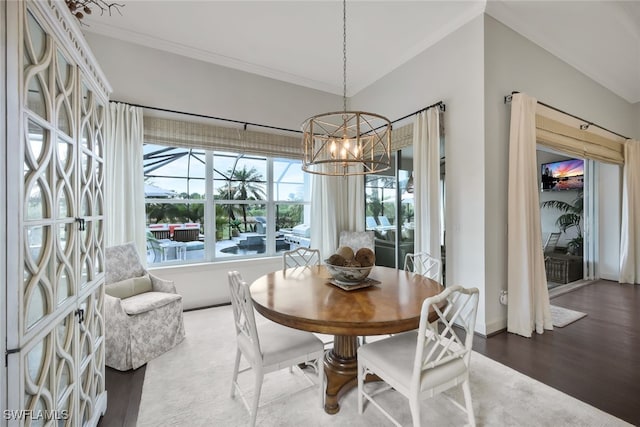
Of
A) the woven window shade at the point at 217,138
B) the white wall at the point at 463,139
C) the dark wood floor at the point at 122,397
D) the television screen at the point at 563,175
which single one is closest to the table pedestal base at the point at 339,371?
the dark wood floor at the point at 122,397

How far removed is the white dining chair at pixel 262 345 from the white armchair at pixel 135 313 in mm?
969

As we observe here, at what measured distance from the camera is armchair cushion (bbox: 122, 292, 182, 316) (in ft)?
7.33

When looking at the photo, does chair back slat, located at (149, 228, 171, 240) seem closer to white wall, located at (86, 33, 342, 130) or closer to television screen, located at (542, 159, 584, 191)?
white wall, located at (86, 33, 342, 130)

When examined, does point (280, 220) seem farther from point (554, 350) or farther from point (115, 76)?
point (554, 350)

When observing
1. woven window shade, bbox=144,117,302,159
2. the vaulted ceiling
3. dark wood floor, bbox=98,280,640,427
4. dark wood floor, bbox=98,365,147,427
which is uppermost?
the vaulted ceiling

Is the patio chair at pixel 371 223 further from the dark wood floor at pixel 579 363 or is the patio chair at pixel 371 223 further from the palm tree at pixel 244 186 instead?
the dark wood floor at pixel 579 363

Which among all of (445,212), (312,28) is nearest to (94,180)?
(312,28)

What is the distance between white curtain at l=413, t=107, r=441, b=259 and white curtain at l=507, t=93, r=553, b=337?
697 millimetres

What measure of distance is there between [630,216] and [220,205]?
6.45 metres

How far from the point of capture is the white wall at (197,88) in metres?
3.06

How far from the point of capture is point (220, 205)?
12.5 ft

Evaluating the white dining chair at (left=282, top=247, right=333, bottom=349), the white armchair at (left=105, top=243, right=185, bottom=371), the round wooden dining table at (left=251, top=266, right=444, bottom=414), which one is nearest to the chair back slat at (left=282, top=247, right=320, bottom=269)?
the white dining chair at (left=282, top=247, right=333, bottom=349)

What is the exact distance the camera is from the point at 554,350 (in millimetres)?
2436

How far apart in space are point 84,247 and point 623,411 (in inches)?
130
